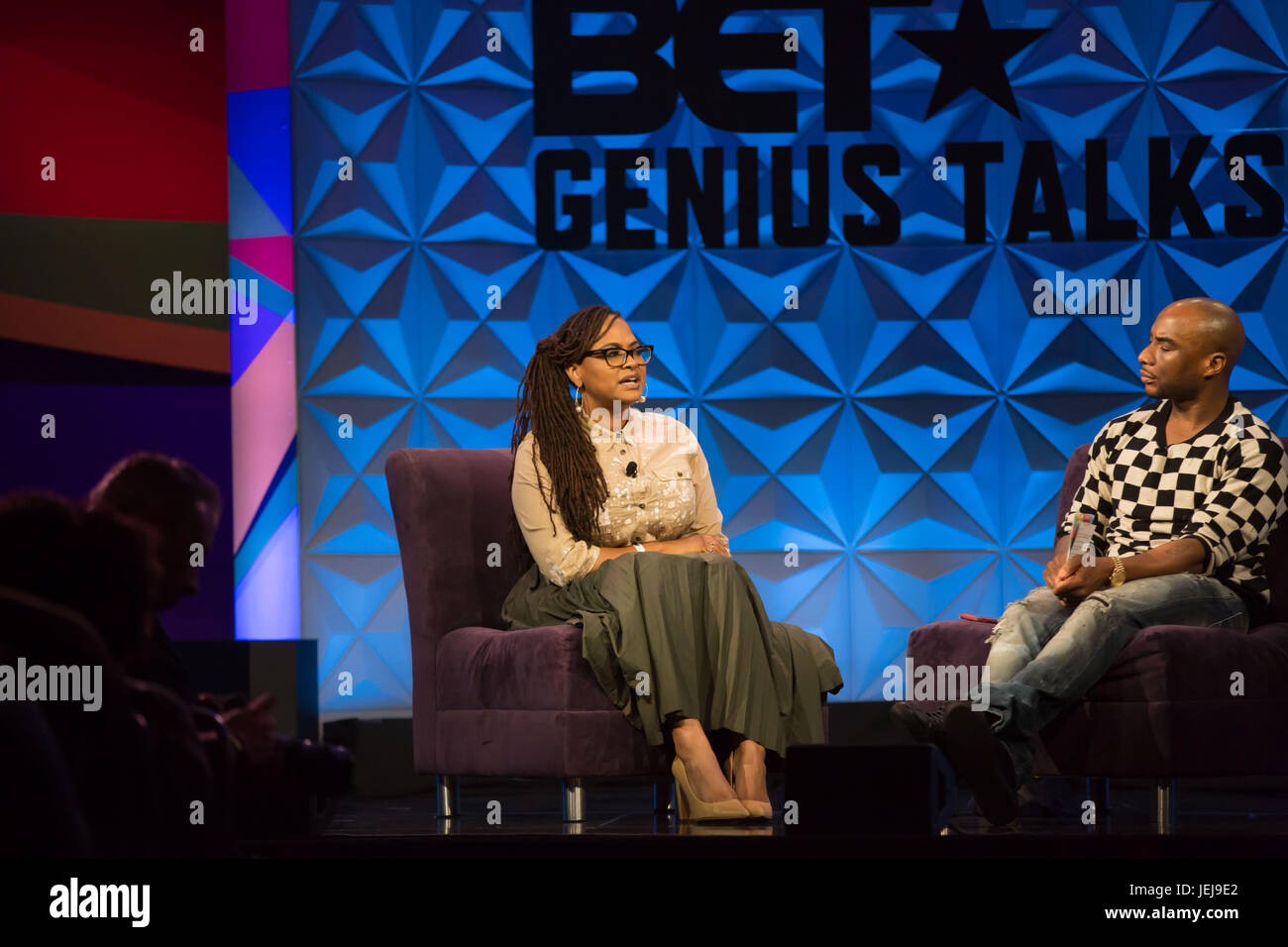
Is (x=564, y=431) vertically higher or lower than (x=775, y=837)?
higher

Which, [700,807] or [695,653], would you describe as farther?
[695,653]

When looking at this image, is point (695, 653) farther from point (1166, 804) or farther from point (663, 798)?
point (1166, 804)

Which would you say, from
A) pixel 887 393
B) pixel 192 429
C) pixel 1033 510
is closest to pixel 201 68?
pixel 192 429

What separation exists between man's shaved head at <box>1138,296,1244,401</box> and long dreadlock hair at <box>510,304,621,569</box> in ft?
5.08

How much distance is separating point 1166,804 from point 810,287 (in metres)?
3.01

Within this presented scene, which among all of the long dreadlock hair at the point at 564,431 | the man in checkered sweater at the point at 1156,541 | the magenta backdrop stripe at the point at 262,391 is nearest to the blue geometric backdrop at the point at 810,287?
the magenta backdrop stripe at the point at 262,391

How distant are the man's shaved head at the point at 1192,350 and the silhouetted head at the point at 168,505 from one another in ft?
10.3

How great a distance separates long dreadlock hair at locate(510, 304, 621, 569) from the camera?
3629 millimetres

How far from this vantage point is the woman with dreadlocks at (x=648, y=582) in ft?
10.6

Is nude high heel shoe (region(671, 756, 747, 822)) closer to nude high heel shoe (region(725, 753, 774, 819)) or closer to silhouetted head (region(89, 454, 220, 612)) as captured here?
nude high heel shoe (region(725, 753, 774, 819))

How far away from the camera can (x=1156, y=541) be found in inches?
Answer: 145

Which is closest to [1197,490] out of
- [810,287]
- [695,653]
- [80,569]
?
[695,653]

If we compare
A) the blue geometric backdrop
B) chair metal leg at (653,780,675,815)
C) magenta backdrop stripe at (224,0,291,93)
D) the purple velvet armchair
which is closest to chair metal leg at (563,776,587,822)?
the purple velvet armchair
